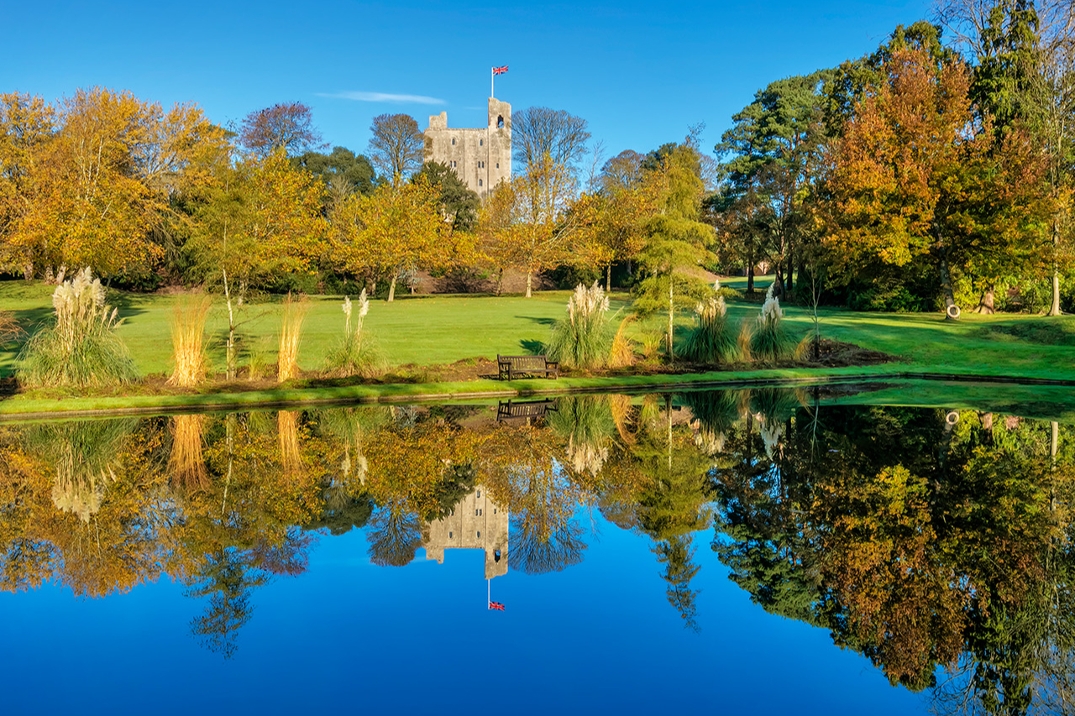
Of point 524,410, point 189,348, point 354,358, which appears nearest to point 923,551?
point 524,410

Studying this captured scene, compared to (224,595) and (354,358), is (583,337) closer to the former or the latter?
(354,358)

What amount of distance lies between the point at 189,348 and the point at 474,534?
1249 cm

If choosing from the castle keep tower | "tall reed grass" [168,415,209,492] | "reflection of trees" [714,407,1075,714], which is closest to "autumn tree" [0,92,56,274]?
"tall reed grass" [168,415,209,492]

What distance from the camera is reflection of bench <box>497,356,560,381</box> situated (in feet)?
69.4

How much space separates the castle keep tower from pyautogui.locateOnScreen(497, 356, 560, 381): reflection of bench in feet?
285

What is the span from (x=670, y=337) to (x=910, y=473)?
1329cm

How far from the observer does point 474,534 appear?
29.7ft

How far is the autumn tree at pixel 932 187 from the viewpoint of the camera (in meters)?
31.9

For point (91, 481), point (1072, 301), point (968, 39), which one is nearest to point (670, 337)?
point (91, 481)

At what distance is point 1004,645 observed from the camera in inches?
245

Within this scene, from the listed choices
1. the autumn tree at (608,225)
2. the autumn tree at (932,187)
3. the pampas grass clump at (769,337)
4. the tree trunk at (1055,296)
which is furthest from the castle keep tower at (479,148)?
the pampas grass clump at (769,337)

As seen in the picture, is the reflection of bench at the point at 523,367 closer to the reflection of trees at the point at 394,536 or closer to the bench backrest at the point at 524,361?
the bench backrest at the point at 524,361

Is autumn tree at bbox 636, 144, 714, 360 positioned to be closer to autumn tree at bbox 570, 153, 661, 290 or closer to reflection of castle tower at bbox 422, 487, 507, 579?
reflection of castle tower at bbox 422, 487, 507, 579

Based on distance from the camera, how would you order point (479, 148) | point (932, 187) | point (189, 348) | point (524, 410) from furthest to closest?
point (479, 148) < point (932, 187) < point (189, 348) < point (524, 410)
